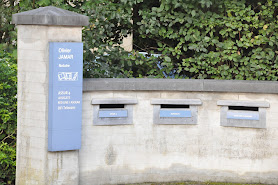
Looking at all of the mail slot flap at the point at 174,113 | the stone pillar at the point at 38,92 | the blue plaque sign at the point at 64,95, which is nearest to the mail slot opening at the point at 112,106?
the mail slot flap at the point at 174,113

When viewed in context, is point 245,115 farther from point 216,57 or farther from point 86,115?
point 86,115

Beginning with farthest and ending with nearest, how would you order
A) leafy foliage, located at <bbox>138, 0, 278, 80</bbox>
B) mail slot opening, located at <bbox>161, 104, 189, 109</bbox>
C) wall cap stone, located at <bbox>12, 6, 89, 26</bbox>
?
leafy foliage, located at <bbox>138, 0, 278, 80</bbox> → mail slot opening, located at <bbox>161, 104, 189, 109</bbox> → wall cap stone, located at <bbox>12, 6, 89, 26</bbox>

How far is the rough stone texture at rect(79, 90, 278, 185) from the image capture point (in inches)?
303

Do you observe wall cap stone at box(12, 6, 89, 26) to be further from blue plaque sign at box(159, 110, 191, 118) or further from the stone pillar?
blue plaque sign at box(159, 110, 191, 118)

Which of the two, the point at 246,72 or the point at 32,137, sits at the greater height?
the point at 246,72

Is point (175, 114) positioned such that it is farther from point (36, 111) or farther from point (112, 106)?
point (36, 111)

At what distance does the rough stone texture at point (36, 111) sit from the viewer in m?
6.82

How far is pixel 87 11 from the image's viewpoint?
28.8 ft

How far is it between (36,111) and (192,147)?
2.37 metres

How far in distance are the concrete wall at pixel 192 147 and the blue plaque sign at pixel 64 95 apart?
2.48ft

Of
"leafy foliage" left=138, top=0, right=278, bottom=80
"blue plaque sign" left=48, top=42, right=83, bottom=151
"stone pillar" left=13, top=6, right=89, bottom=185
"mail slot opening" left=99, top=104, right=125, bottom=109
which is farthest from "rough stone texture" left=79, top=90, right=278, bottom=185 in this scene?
"leafy foliage" left=138, top=0, right=278, bottom=80

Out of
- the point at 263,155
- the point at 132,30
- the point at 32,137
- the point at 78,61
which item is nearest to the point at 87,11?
the point at 132,30

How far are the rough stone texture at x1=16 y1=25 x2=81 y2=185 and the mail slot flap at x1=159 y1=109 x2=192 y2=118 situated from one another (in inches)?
57.3

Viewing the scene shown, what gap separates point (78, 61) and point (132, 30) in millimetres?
2733
